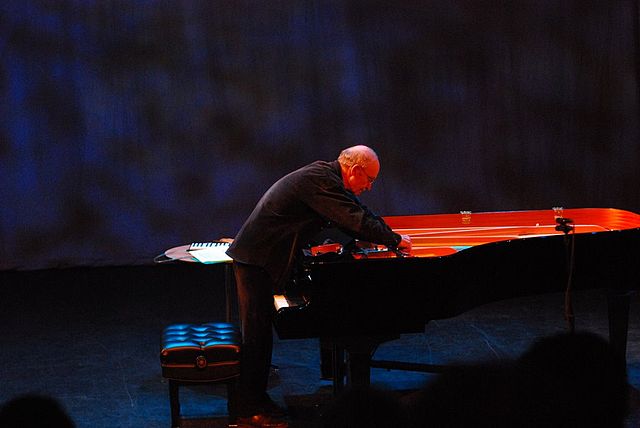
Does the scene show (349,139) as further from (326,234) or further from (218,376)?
(218,376)

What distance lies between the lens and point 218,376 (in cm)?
414

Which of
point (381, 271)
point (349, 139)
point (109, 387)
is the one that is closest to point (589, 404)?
point (381, 271)

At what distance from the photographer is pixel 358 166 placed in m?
4.23

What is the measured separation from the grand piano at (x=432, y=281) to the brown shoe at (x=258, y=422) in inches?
12.4

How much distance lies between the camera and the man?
414cm

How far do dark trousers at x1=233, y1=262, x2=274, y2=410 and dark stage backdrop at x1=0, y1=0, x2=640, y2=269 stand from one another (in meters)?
4.18

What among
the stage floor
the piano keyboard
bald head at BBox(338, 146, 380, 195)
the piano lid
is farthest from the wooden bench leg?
the piano lid

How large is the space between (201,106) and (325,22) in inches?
50.6

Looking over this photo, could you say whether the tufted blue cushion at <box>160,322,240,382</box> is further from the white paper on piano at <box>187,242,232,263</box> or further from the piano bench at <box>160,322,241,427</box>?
the white paper on piano at <box>187,242,232,263</box>

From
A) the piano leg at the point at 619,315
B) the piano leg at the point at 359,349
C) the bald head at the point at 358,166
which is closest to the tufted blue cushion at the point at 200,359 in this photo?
the piano leg at the point at 359,349

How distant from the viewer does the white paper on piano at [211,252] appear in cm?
466

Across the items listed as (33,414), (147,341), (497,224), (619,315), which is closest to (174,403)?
(147,341)

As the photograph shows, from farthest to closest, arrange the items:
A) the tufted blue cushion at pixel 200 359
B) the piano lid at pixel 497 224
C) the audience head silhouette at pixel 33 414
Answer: the piano lid at pixel 497 224
the tufted blue cushion at pixel 200 359
the audience head silhouette at pixel 33 414

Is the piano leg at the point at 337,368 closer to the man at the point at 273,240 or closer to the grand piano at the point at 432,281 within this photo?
the grand piano at the point at 432,281
